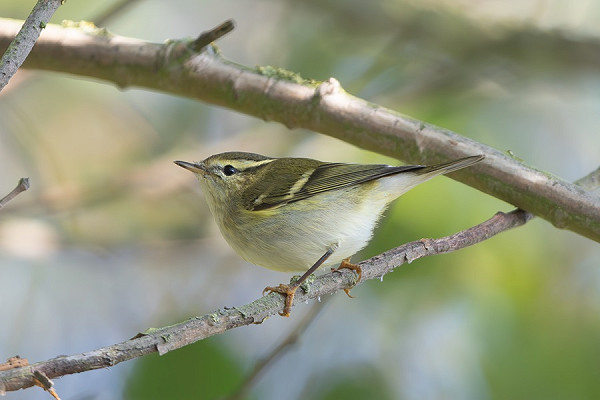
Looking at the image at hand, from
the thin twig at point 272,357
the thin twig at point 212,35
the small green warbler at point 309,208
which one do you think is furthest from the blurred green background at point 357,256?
the thin twig at point 212,35

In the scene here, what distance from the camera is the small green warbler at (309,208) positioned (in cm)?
264

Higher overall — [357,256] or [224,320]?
[357,256]

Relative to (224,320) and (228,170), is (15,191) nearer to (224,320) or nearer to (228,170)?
(224,320)

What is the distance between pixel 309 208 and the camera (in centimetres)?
275

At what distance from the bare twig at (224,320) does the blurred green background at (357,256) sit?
0.98m

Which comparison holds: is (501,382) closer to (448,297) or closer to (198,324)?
(448,297)

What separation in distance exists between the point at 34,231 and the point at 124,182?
61 centimetres

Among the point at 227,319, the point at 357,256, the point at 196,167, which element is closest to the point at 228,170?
the point at 196,167

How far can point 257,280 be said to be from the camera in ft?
15.3

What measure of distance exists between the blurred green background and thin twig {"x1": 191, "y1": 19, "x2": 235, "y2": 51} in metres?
1.13

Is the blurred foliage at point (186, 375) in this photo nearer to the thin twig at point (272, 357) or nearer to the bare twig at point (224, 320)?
the thin twig at point (272, 357)

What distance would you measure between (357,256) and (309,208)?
943mm

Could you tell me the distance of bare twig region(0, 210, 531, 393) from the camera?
138 centimetres

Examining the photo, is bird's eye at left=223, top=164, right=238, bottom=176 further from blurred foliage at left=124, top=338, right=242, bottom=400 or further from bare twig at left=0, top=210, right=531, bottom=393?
bare twig at left=0, top=210, right=531, bottom=393
